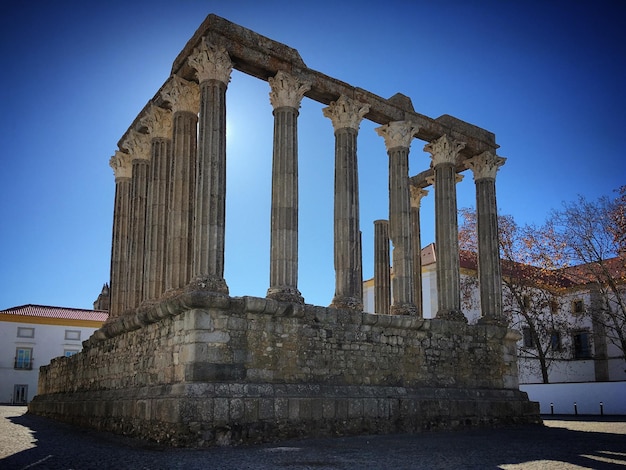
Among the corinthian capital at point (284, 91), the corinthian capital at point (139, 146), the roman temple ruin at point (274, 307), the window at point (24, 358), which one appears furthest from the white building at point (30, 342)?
the corinthian capital at point (284, 91)

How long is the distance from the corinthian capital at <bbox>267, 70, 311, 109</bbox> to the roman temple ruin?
0.12ft

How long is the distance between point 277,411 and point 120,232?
9.35 metres

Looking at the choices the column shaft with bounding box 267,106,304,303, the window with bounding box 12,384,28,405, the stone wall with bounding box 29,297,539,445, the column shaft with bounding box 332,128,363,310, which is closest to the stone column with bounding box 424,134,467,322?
the stone wall with bounding box 29,297,539,445

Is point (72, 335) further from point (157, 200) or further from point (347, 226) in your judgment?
point (347, 226)

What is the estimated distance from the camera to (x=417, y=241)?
2244 centimetres

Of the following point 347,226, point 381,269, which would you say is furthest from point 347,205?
point 381,269

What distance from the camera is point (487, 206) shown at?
66.7 feet

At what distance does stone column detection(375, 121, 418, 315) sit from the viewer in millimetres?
17281

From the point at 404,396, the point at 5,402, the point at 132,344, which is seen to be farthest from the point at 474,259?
the point at 5,402

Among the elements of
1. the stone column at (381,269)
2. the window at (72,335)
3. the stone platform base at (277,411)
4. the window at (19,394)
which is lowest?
the window at (19,394)

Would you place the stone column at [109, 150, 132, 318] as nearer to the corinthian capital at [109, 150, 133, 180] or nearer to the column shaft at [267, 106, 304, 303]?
the corinthian capital at [109, 150, 133, 180]

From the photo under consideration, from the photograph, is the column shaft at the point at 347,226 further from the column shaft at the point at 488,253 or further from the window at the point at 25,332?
the window at the point at 25,332

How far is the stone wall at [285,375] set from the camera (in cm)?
1237

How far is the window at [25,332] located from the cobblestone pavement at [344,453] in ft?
108
